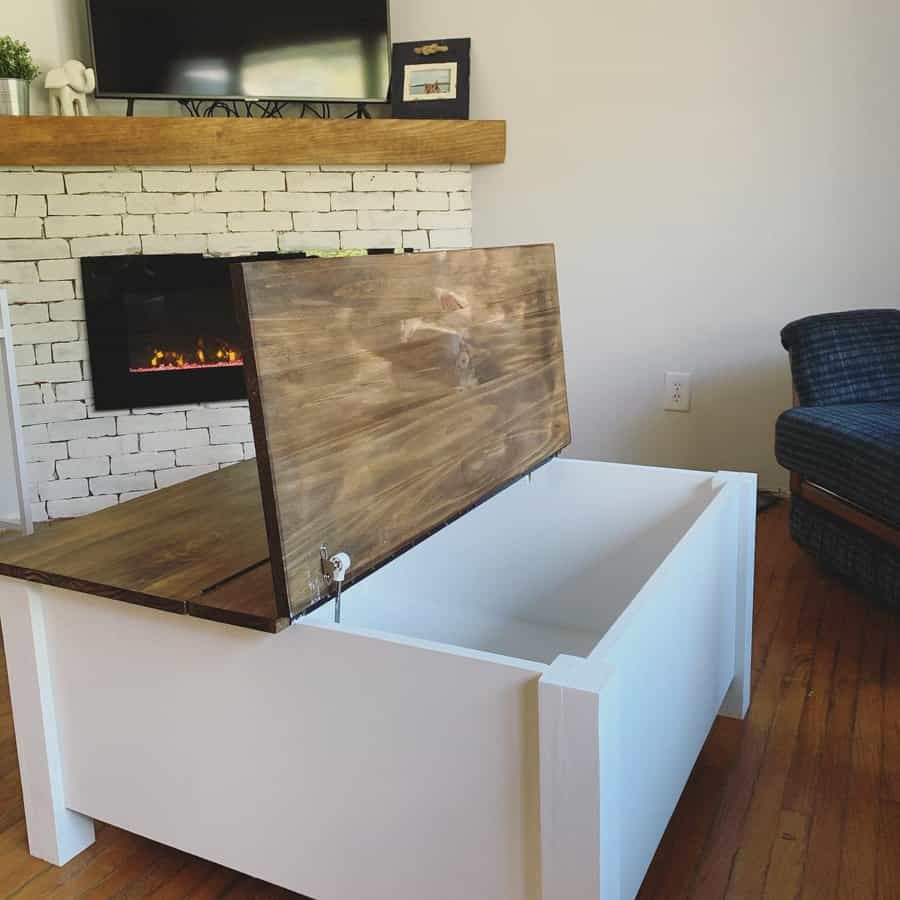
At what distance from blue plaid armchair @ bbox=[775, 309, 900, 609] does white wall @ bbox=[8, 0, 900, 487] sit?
55 centimetres

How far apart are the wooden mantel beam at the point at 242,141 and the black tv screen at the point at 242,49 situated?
24cm

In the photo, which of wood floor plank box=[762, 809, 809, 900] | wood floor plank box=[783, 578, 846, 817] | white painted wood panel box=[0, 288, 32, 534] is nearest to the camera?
wood floor plank box=[762, 809, 809, 900]

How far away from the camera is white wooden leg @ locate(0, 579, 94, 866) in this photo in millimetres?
1404

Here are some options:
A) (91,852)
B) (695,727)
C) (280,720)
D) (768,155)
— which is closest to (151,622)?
(280,720)

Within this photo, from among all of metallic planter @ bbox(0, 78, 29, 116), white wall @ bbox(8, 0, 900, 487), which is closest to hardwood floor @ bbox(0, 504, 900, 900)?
white wall @ bbox(8, 0, 900, 487)

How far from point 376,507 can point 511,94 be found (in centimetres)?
266

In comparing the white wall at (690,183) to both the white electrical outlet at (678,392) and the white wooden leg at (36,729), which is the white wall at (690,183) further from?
the white wooden leg at (36,729)

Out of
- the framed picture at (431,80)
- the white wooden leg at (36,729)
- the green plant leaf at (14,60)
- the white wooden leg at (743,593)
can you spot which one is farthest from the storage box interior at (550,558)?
the green plant leaf at (14,60)

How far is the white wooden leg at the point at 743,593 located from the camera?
174cm

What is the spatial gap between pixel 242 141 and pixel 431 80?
738 millimetres

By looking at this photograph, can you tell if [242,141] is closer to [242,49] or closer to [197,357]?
[242,49]

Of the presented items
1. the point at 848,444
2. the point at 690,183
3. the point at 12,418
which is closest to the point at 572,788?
the point at 848,444

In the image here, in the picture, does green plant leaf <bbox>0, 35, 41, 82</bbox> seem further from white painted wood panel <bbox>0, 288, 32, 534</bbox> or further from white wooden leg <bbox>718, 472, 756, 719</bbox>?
white wooden leg <bbox>718, 472, 756, 719</bbox>

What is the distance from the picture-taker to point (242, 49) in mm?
3506
